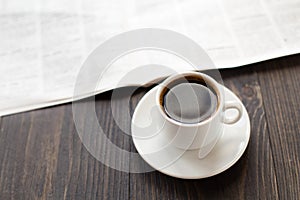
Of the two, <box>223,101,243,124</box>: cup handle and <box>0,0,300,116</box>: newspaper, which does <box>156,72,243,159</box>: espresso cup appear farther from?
<box>0,0,300,116</box>: newspaper

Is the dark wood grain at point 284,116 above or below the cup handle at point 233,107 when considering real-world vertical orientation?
below

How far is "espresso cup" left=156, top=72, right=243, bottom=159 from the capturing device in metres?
0.45

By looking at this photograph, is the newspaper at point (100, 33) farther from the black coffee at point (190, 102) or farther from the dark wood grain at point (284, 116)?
the black coffee at point (190, 102)

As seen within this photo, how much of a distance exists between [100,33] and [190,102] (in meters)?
0.26

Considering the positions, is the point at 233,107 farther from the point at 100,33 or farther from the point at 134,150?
the point at 100,33

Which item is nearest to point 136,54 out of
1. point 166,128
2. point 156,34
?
point 156,34

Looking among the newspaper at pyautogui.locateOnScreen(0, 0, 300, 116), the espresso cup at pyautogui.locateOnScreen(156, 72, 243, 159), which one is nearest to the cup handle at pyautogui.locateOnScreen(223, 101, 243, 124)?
the espresso cup at pyautogui.locateOnScreen(156, 72, 243, 159)

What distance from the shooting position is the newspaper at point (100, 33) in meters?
0.60

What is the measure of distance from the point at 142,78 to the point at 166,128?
0.14 metres

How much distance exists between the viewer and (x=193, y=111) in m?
0.46

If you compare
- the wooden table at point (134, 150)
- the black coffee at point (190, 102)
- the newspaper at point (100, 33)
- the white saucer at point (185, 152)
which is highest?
the black coffee at point (190, 102)

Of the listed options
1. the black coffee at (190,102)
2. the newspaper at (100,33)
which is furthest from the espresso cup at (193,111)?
the newspaper at (100,33)

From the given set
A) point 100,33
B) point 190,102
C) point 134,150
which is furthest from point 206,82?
point 100,33

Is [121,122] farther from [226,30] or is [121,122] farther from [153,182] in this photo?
[226,30]
